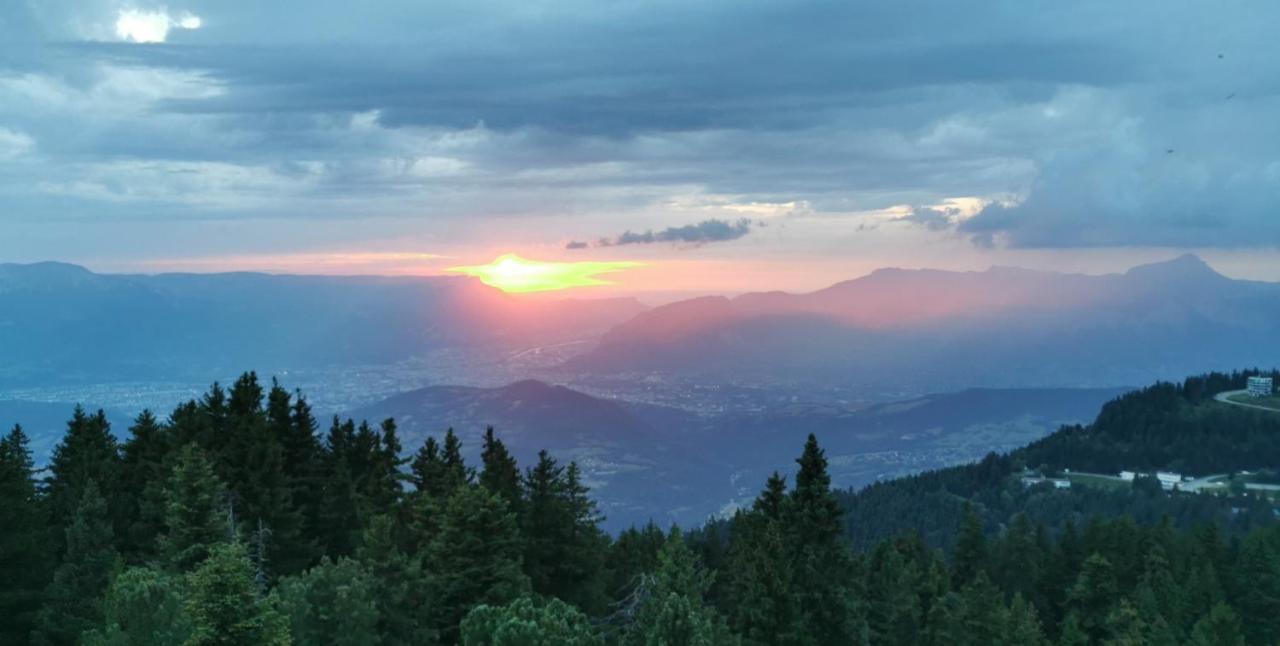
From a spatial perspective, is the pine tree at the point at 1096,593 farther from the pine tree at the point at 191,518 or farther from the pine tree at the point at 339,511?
the pine tree at the point at 191,518

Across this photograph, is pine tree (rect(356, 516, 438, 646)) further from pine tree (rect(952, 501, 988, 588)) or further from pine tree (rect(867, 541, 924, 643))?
pine tree (rect(952, 501, 988, 588))

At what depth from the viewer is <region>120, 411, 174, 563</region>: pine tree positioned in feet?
141

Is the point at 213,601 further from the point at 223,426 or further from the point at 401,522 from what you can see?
the point at 223,426

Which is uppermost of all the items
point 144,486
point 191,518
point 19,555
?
point 191,518

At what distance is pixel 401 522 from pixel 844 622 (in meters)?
22.9

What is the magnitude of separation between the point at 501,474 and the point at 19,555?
22817mm

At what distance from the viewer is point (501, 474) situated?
5231 cm

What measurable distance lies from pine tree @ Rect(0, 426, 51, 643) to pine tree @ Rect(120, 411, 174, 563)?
3.44 m

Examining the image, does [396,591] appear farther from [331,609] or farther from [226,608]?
[226,608]

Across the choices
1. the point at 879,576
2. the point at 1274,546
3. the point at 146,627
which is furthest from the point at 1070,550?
the point at 146,627

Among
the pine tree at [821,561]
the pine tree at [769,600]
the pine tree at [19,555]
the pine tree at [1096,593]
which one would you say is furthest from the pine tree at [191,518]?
the pine tree at [1096,593]

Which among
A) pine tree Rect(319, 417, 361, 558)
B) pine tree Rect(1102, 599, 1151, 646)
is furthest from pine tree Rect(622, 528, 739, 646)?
pine tree Rect(1102, 599, 1151, 646)

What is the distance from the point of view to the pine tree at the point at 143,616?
2470 centimetres

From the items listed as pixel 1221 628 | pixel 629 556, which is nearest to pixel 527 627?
pixel 629 556
